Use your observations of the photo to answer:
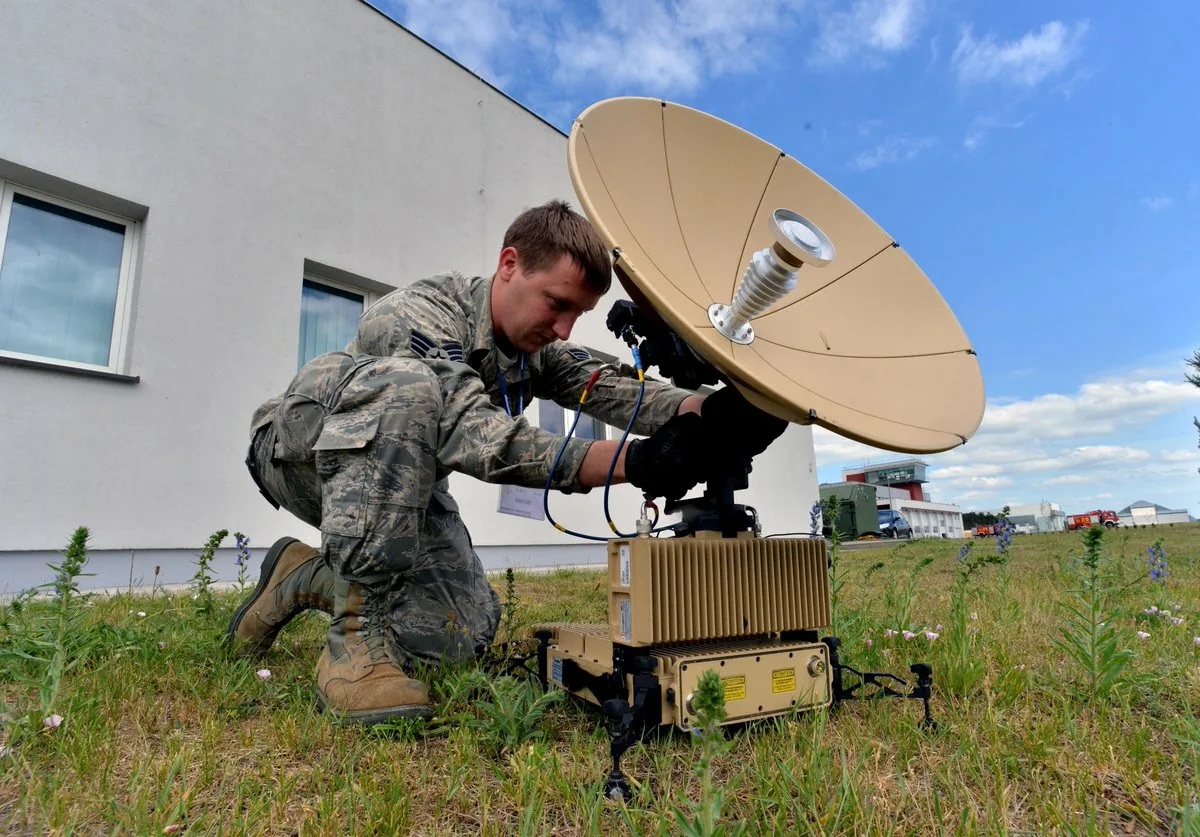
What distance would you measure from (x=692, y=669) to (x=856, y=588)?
3458mm

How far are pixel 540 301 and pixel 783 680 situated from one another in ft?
4.72

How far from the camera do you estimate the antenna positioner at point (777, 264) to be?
146 centimetres

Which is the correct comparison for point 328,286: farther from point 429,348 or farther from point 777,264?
point 777,264

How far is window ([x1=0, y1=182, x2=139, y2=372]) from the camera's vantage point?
4.15 meters

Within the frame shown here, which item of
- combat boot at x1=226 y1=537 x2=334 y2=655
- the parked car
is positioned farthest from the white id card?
the parked car

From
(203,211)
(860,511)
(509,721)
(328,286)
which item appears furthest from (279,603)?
(860,511)

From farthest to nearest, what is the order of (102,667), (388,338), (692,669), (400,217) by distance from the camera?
(400,217) < (388,338) < (102,667) < (692,669)

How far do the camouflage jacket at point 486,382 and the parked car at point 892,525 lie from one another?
31.1m

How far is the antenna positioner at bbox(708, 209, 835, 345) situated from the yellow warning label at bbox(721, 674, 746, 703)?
2.61 ft

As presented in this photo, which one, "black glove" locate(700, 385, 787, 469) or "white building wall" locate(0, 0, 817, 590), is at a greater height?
"white building wall" locate(0, 0, 817, 590)

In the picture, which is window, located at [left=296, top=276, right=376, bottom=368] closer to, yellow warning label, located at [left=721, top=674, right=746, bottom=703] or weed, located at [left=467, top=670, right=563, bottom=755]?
weed, located at [left=467, top=670, right=563, bottom=755]

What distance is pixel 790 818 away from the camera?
1066 mm

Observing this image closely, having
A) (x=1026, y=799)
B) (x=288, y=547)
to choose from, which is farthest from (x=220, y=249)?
(x=1026, y=799)

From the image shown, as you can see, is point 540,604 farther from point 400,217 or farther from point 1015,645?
point 400,217
